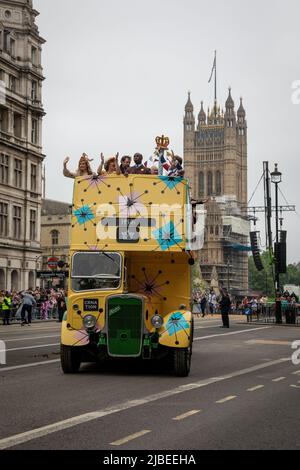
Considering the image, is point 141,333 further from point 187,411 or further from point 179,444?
point 179,444

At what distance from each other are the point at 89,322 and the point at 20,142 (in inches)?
1950

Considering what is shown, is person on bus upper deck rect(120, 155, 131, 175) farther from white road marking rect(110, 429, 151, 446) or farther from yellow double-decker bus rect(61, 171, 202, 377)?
white road marking rect(110, 429, 151, 446)

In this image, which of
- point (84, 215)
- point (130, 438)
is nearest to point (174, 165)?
point (84, 215)

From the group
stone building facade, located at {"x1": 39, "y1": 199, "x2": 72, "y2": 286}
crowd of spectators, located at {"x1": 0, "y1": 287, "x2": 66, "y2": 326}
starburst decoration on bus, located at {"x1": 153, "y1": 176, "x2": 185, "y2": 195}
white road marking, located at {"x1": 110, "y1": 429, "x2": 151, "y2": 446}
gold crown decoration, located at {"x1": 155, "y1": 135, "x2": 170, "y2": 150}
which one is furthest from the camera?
stone building facade, located at {"x1": 39, "y1": 199, "x2": 72, "y2": 286}

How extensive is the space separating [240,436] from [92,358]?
7.41 metres

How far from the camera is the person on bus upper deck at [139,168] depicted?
48.2 feet

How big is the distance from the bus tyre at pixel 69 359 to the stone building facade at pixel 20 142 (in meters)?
43.7

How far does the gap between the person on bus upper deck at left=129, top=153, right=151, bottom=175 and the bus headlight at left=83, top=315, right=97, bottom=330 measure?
3.06 metres

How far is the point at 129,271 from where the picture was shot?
46.9ft

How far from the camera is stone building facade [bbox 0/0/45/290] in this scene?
58.3 metres

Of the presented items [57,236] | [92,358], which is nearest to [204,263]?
[57,236]

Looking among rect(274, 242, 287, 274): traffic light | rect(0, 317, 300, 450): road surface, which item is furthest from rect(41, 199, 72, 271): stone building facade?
rect(0, 317, 300, 450): road surface

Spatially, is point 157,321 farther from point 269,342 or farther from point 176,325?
point 269,342

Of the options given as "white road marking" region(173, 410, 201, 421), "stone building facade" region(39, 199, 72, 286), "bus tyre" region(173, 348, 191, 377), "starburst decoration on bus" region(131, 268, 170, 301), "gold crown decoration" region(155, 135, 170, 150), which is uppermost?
"stone building facade" region(39, 199, 72, 286)
